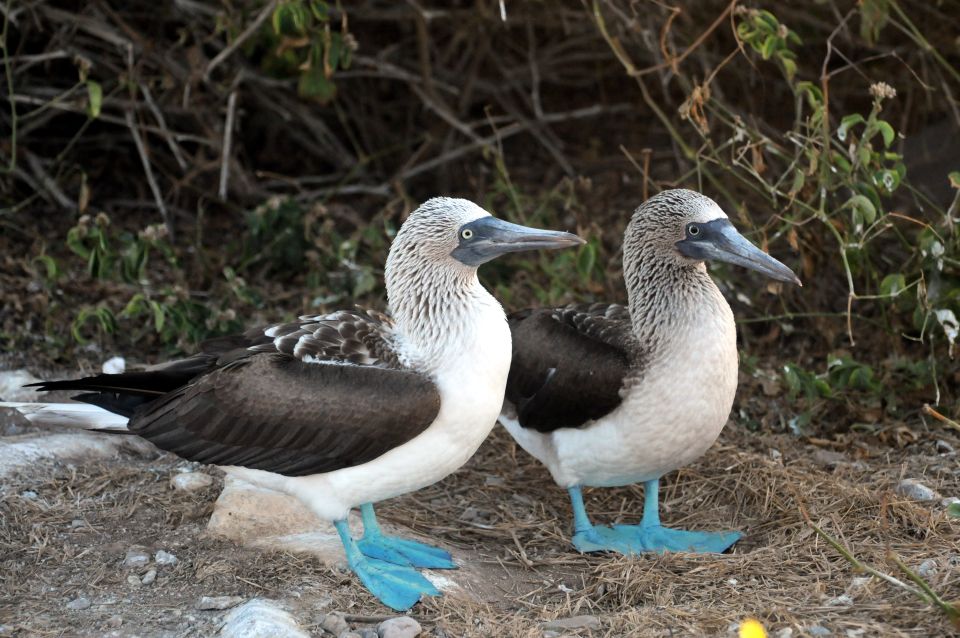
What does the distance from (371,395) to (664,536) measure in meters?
1.38

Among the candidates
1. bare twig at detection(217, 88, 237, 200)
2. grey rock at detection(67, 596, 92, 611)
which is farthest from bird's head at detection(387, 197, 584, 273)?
bare twig at detection(217, 88, 237, 200)

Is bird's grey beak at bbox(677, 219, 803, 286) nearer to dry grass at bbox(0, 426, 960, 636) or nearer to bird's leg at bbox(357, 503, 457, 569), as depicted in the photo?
dry grass at bbox(0, 426, 960, 636)

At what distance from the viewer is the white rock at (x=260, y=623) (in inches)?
143

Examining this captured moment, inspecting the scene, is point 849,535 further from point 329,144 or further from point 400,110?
point 400,110

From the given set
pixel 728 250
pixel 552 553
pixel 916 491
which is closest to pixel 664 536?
pixel 552 553

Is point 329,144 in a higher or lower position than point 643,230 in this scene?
lower

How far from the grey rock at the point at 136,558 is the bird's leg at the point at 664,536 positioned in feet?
5.98

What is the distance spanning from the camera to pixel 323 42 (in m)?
6.33

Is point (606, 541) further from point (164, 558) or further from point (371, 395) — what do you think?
point (164, 558)

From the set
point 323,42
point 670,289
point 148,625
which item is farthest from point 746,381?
point 148,625

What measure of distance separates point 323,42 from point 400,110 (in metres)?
2.53

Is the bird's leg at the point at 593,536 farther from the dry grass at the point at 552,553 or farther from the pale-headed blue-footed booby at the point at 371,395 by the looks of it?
the pale-headed blue-footed booby at the point at 371,395

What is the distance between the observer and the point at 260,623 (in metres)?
3.66

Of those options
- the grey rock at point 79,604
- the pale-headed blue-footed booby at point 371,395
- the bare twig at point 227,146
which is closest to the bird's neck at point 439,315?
the pale-headed blue-footed booby at point 371,395
